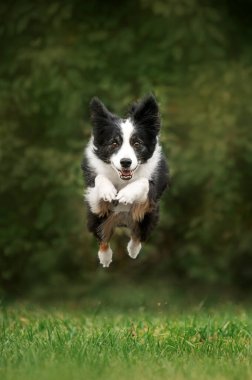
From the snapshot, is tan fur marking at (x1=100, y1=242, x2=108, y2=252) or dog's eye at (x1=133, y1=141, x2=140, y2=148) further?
tan fur marking at (x1=100, y1=242, x2=108, y2=252)

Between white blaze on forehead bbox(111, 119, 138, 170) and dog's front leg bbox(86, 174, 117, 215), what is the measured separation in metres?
0.17

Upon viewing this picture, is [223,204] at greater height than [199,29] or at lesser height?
lesser

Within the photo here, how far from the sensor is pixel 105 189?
17.2 ft

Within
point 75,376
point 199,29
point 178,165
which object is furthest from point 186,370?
point 199,29

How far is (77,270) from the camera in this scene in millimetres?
11945

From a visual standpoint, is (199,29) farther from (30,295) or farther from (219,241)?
(30,295)

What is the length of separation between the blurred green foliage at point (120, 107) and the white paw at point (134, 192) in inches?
249

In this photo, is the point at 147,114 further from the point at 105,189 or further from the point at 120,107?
the point at 120,107

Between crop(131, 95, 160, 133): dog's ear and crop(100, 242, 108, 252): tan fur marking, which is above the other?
crop(131, 95, 160, 133): dog's ear

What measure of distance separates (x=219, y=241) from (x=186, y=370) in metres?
6.70

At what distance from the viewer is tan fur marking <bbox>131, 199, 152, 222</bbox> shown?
533 cm

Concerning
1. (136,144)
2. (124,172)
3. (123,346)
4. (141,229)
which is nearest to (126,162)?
(124,172)

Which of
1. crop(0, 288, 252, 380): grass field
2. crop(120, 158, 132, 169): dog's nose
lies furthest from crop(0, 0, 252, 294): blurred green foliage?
crop(120, 158, 132, 169): dog's nose

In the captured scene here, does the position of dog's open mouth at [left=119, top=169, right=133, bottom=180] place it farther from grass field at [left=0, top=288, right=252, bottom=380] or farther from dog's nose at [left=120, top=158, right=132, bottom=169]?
grass field at [left=0, top=288, right=252, bottom=380]
